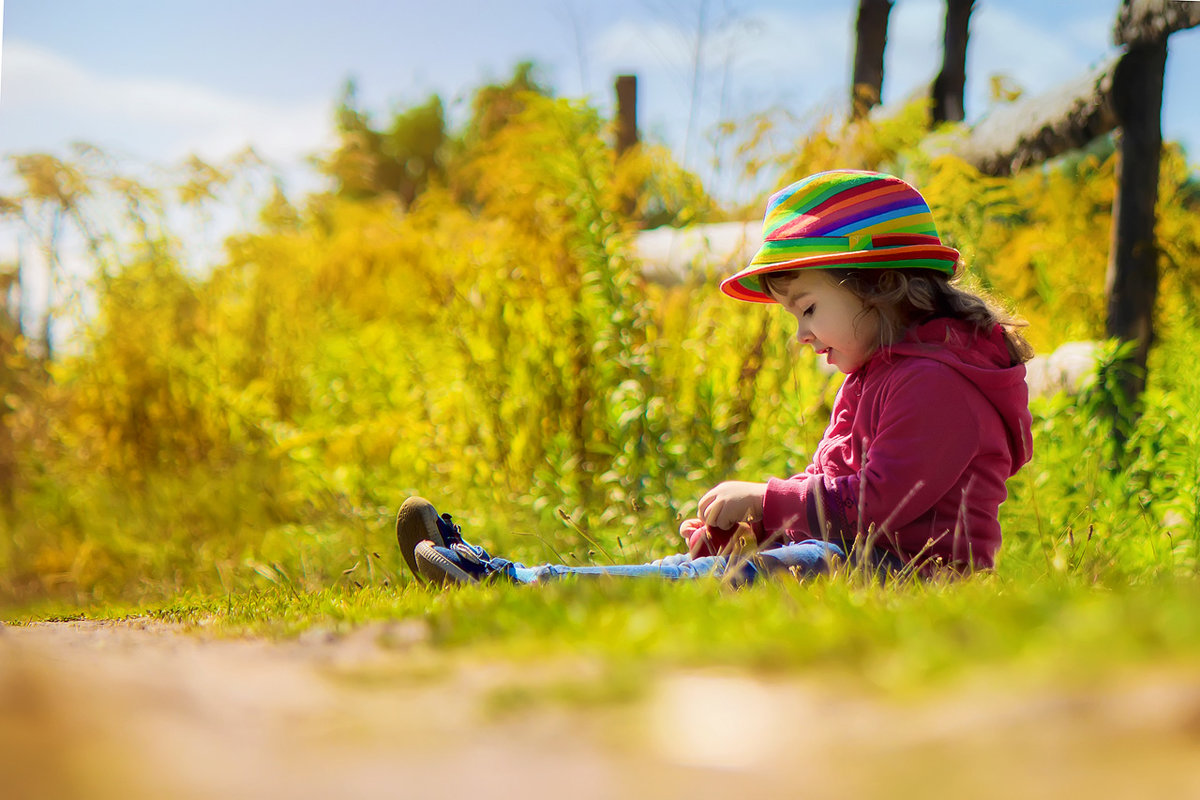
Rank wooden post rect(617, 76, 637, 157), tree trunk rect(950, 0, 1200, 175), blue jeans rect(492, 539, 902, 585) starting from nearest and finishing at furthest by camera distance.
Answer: blue jeans rect(492, 539, 902, 585) < tree trunk rect(950, 0, 1200, 175) < wooden post rect(617, 76, 637, 157)

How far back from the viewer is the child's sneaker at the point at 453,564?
253cm

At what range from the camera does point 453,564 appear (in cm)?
255

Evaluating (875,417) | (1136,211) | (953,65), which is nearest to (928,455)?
(875,417)

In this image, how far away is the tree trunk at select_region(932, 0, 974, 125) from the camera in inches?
221

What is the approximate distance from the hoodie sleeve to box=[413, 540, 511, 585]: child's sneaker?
2.38ft

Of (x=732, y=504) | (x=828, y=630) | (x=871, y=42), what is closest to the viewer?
(x=828, y=630)

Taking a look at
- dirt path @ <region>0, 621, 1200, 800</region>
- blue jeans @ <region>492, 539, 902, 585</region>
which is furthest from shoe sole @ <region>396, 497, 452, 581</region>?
dirt path @ <region>0, 621, 1200, 800</region>

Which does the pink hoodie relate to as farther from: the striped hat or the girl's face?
the striped hat

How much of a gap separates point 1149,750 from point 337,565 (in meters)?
3.26

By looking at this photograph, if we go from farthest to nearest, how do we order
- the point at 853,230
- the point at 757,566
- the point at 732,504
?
1. the point at 853,230
2. the point at 732,504
3. the point at 757,566

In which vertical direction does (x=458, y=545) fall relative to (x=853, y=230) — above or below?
below

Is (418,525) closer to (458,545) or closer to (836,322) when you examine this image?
(458,545)

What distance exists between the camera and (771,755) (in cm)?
94

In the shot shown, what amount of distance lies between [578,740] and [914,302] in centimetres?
199
